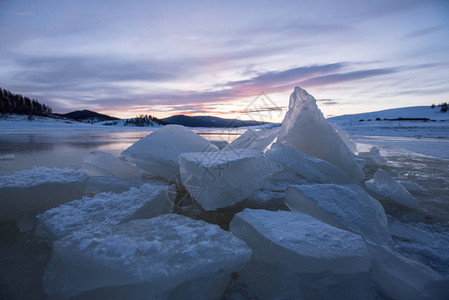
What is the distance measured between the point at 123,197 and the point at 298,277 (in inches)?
40.3

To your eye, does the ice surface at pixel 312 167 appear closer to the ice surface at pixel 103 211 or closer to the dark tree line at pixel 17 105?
the ice surface at pixel 103 211

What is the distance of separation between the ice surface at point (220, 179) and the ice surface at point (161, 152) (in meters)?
0.47

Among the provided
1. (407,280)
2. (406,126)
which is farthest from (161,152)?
(406,126)

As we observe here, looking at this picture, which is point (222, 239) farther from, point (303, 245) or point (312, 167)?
point (312, 167)

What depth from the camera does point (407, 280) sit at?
2.54 ft

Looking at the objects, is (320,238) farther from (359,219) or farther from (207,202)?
(207,202)

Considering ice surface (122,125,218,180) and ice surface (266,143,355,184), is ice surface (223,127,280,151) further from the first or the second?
ice surface (266,143,355,184)

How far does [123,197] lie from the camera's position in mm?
1289

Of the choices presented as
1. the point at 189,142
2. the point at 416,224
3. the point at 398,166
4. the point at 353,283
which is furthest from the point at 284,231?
the point at 398,166

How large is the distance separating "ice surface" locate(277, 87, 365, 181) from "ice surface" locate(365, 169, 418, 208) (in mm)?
360

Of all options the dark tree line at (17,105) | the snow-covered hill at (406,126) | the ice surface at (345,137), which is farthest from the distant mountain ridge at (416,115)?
the dark tree line at (17,105)

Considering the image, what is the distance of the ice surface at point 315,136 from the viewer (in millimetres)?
2061

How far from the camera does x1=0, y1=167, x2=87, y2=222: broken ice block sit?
118 centimetres

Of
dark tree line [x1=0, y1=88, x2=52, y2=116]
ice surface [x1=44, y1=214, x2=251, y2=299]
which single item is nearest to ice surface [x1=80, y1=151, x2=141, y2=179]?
ice surface [x1=44, y1=214, x2=251, y2=299]
